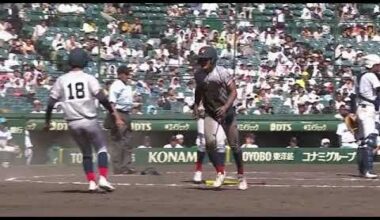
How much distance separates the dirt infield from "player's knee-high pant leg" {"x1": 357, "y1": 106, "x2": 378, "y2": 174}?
416 millimetres

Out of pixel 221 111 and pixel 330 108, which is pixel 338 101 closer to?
pixel 330 108

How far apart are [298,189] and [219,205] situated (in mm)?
2601

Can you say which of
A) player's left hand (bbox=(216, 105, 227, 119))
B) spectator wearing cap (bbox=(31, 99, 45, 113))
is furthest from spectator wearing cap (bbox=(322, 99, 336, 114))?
player's left hand (bbox=(216, 105, 227, 119))

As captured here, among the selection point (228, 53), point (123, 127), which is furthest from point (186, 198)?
point (228, 53)

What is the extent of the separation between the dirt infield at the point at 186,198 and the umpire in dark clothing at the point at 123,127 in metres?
1.47

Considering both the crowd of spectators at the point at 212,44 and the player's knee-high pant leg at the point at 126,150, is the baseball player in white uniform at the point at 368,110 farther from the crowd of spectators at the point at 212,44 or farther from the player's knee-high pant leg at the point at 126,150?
the crowd of spectators at the point at 212,44

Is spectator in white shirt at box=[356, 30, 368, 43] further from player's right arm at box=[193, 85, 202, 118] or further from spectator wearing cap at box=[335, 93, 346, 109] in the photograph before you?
player's right arm at box=[193, 85, 202, 118]

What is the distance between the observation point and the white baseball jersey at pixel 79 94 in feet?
35.0

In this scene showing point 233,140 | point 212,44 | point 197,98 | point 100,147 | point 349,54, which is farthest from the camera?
point 349,54

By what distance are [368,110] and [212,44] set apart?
8.81m

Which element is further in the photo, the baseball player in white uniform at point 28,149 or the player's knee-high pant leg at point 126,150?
the baseball player in white uniform at point 28,149

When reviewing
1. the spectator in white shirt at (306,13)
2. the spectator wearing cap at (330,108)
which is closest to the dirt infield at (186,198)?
the spectator wearing cap at (330,108)

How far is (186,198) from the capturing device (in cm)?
1011

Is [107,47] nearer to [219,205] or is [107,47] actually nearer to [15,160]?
[15,160]
